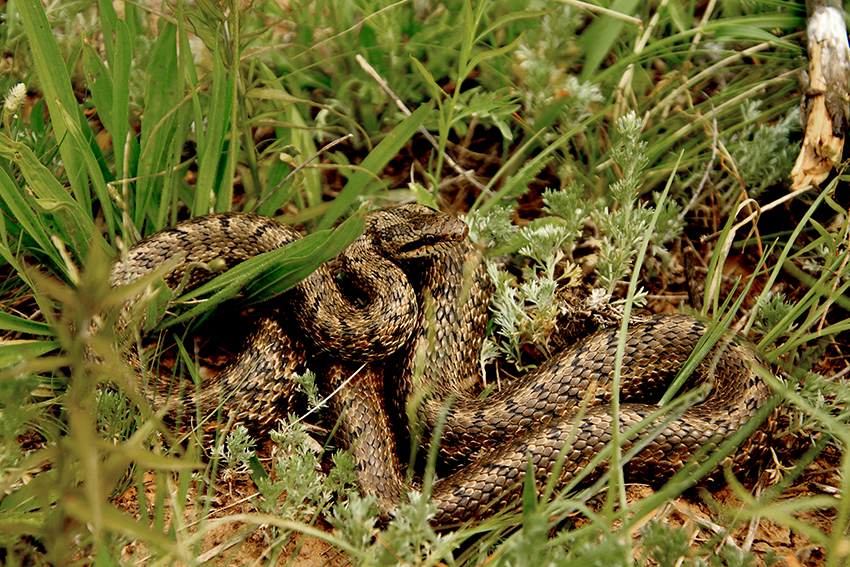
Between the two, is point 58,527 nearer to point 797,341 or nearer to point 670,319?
point 670,319

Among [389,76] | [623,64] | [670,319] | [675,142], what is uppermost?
[389,76]

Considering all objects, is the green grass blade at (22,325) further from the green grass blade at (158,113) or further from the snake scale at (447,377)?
the green grass blade at (158,113)

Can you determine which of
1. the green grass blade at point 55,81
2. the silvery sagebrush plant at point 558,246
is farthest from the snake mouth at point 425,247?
the green grass blade at point 55,81

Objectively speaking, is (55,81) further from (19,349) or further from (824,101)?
(824,101)

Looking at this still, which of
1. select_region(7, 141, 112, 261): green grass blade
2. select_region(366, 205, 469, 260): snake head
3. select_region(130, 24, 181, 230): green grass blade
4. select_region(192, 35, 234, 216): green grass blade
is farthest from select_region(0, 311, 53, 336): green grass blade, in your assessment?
select_region(366, 205, 469, 260): snake head

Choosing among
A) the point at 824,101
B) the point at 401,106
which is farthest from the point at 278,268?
the point at 824,101

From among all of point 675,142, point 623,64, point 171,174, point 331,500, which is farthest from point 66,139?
point 675,142
